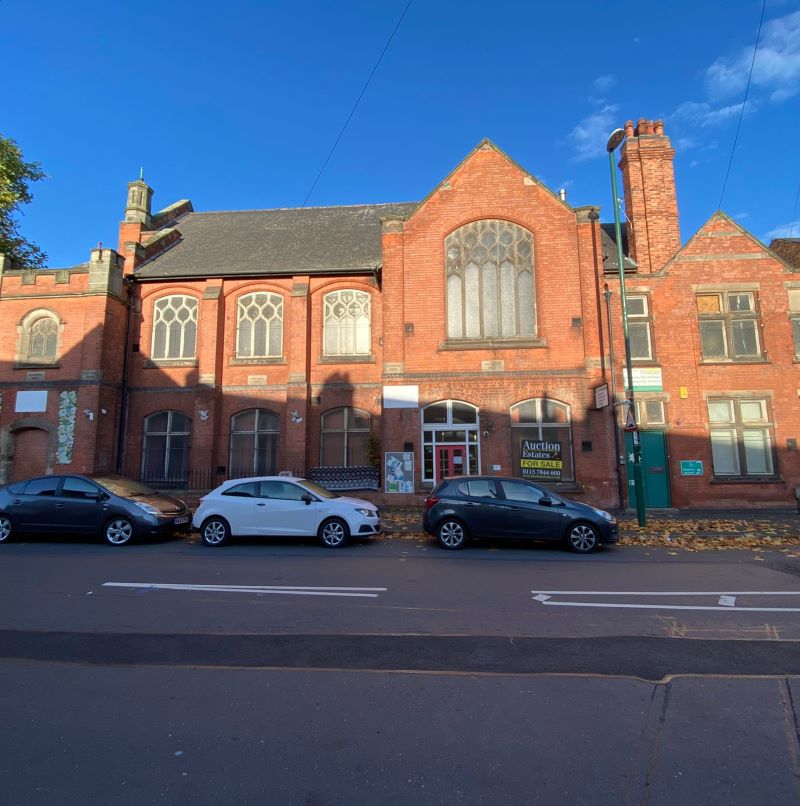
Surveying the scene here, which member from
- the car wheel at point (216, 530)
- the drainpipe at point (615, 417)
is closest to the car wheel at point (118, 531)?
the car wheel at point (216, 530)

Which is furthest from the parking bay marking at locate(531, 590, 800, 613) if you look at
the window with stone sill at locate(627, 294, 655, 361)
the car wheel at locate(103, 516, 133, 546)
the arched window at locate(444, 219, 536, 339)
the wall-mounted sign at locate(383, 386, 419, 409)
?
the arched window at locate(444, 219, 536, 339)

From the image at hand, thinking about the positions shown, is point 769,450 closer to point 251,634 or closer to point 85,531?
point 251,634

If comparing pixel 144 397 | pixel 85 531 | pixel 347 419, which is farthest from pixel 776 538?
pixel 144 397

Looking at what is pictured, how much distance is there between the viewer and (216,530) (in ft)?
37.0

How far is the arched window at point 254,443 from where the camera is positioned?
18.7 meters

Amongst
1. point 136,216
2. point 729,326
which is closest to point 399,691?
point 729,326

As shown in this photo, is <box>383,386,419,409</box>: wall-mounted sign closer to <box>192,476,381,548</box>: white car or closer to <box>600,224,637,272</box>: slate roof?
<box>192,476,381,548</box>: white car

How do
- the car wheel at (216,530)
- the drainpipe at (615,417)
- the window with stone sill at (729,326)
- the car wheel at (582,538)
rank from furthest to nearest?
the window with stone sill at (729,326) < the drainpipe at (615,417) < the car wheel at (216,530) < the car wheel at (582,538)

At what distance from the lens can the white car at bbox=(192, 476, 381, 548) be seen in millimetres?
10875

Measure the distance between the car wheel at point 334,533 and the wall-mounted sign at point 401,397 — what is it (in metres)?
6.61

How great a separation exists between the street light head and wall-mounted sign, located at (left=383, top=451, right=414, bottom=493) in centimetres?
1020

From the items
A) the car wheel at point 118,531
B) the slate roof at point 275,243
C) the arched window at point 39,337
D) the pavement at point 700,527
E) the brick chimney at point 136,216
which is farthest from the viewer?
the brick chimney at point 136,216

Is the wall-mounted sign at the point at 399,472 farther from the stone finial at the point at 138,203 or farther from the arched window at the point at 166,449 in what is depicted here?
the stone finial at the point at 138,203

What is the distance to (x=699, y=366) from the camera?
56.1 feet
